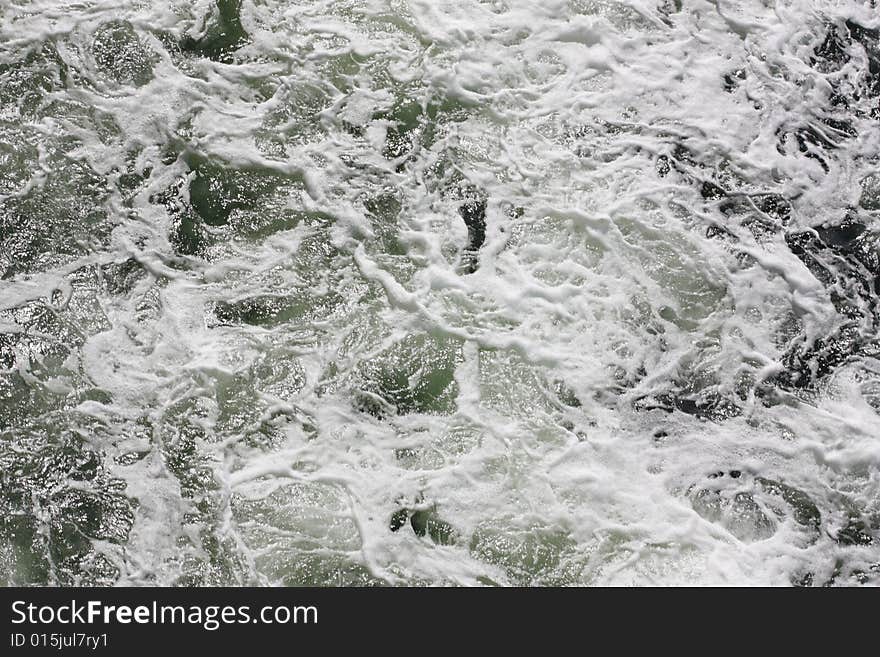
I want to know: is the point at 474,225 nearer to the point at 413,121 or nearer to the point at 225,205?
the point at 413,121

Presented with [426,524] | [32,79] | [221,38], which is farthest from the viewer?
[221,38]

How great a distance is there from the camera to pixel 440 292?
10.3ft

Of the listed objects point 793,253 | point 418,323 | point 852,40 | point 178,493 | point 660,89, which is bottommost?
point 178,493

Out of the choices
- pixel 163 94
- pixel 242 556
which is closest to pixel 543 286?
pixel 242 556

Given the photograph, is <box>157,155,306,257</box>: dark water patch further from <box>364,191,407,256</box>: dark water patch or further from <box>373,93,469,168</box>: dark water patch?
A: <box>373,93,469,168</box>: dark water patch

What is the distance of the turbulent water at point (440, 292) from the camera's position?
273 cm

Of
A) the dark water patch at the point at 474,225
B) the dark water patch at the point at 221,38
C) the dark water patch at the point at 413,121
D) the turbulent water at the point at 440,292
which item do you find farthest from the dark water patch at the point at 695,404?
the dark water patch at the point at 221,38

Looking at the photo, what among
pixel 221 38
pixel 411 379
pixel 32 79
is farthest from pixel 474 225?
pixel 32 79

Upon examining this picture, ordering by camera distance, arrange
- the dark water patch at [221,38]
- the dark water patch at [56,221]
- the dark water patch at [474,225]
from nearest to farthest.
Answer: the dark water patch at [56,221] → the dark water patch at [474,225] → the dark water patch at [221,38]

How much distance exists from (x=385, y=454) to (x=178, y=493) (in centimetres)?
68

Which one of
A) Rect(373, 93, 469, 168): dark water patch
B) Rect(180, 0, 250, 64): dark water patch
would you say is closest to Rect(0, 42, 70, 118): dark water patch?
Rect(180, 0, 250, 64): dark water patch

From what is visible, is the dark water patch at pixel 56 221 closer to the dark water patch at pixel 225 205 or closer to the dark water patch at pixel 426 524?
the dark water patch at pixel 225 205

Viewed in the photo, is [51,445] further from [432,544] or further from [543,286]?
[543,286]
